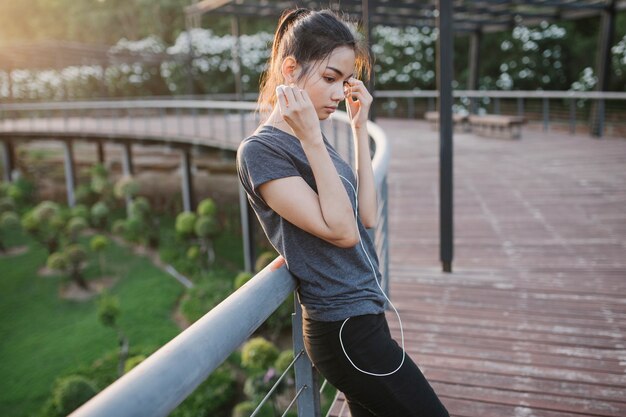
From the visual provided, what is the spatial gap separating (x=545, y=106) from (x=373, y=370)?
11097mm

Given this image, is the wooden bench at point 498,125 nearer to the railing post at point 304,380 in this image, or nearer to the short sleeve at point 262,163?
the railing post at point 304,380

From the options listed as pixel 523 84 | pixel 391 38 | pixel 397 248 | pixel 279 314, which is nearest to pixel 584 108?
pixel 523 84

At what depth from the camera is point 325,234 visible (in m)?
1.25

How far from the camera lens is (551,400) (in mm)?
2291

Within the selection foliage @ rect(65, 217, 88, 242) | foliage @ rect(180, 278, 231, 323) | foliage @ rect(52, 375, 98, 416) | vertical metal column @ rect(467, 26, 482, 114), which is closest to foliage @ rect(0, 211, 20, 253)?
foliage @ rect(65, 217, 88, 242)

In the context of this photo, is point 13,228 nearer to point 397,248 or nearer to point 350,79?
point 397,248

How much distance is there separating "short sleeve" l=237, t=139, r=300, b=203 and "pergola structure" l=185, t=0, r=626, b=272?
2.53m

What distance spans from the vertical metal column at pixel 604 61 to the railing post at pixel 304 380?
9.77 metres

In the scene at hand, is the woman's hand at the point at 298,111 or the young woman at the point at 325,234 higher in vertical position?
the woman's hand at the point at 298,111

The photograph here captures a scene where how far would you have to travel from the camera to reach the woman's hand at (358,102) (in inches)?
63.5

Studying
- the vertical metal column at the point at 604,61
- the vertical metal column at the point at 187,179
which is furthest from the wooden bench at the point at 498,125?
the vertical metal column at the point at 187,179

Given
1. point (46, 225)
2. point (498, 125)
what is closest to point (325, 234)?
point (498, 125)

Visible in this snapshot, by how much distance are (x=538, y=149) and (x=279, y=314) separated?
5.59 m

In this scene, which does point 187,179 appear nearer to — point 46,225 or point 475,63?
point 46,225
